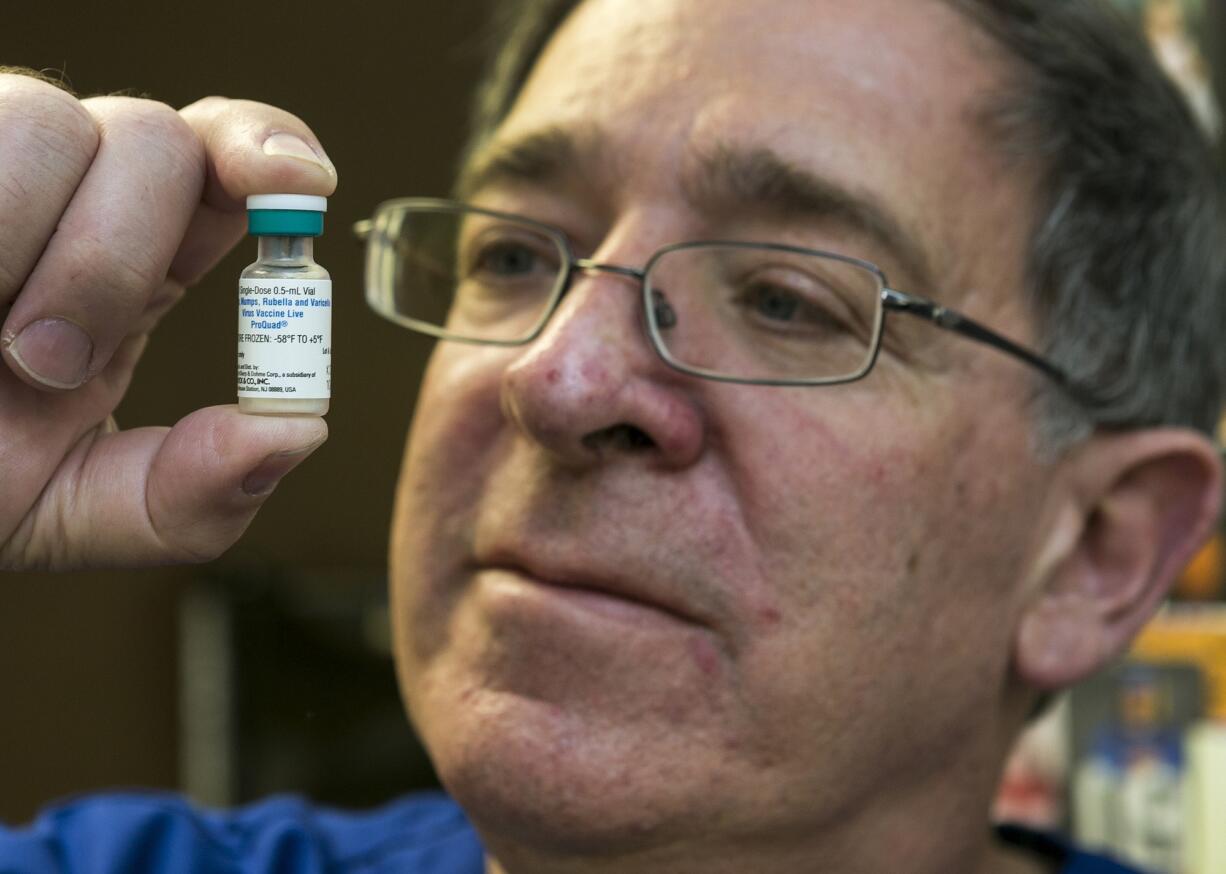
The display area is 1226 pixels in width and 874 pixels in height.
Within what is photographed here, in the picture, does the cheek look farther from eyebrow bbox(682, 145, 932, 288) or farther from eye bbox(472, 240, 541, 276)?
eyebrow bbox(682, 145, 932, 288)

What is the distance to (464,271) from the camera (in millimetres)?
1452

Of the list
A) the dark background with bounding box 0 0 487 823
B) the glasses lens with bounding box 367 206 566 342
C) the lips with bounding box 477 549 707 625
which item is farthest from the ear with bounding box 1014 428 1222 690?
the dark background with bounding box 0 0 487 823

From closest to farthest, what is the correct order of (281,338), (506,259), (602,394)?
(281,338)
(602,394)
(506,259)

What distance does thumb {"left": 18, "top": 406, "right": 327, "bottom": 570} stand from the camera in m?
0.79

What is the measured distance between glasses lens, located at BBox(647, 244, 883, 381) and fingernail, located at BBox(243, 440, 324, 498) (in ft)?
1.49

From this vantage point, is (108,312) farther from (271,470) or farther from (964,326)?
(964,326)

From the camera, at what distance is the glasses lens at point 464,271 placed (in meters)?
1.35

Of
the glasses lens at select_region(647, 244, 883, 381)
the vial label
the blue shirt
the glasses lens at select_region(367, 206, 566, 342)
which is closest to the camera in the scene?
the vial label

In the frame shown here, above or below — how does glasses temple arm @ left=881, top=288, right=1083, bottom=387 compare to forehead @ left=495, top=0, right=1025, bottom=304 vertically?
below

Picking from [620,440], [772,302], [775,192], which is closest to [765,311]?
[772,302]

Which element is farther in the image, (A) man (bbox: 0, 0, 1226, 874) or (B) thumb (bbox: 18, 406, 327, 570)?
(A) man (bbox: 0, 0, 1226, 874)

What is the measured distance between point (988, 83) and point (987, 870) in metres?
0.87

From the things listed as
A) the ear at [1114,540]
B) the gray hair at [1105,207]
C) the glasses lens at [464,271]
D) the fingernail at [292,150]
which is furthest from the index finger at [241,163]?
the ear at [1114,540]

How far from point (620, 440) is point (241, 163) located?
429 millimetres
